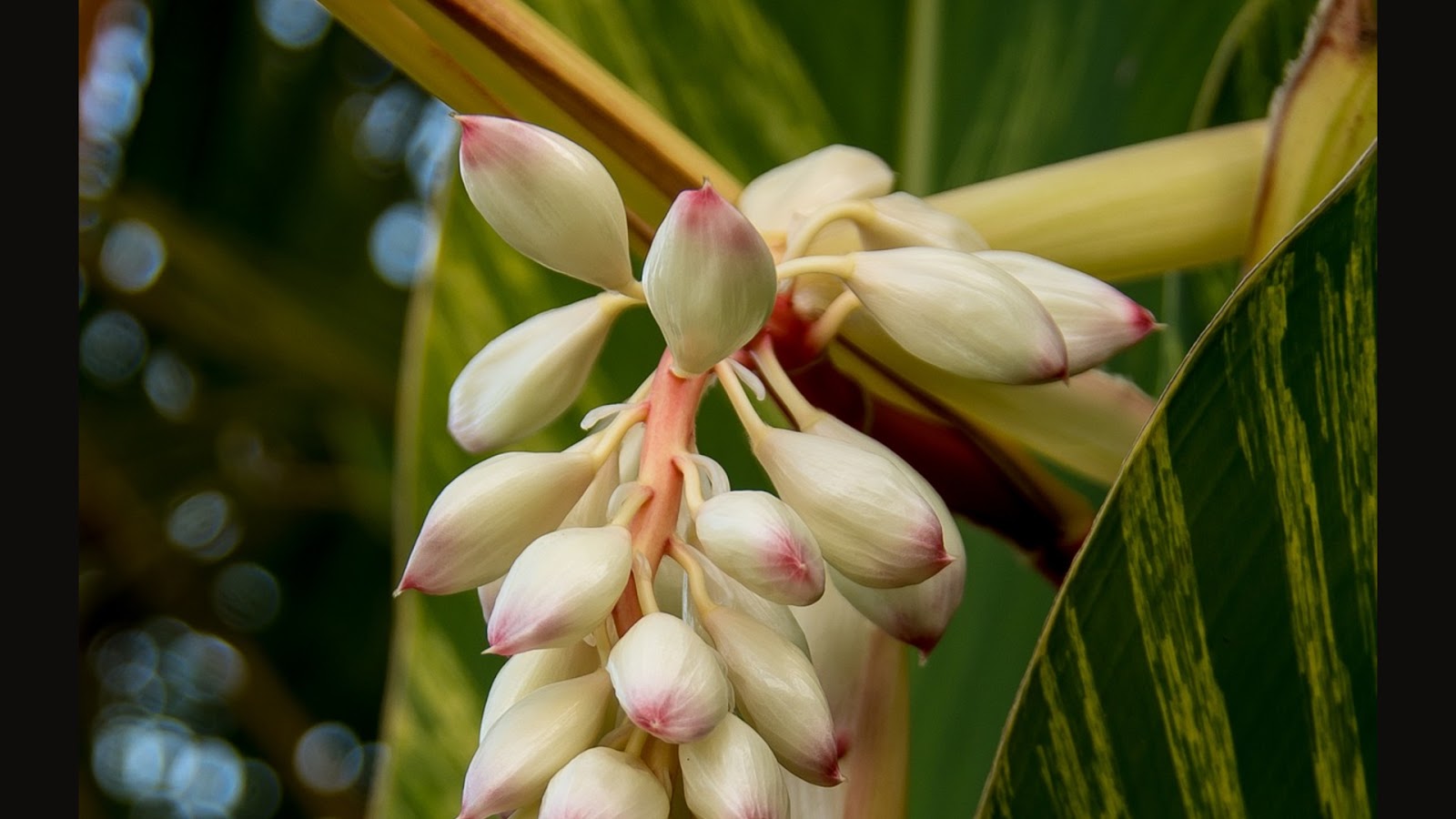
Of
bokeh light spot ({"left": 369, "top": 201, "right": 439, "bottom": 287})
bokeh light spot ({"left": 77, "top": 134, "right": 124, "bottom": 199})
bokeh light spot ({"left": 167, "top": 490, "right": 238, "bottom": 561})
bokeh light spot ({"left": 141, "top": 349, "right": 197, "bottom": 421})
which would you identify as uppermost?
bokeh light spot ({"left": 77, "top": 134, "right": 124, "bottom": 199})

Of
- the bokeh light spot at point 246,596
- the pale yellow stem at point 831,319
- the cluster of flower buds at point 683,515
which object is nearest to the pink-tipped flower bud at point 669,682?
the cluster of flower buds at point 683,515

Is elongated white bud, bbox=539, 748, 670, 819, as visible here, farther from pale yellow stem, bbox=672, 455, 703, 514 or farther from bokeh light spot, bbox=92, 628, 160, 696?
bokeh light spot, bbox=92, 628, 160, 696

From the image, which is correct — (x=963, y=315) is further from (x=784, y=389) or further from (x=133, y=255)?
(x=133, y=255)

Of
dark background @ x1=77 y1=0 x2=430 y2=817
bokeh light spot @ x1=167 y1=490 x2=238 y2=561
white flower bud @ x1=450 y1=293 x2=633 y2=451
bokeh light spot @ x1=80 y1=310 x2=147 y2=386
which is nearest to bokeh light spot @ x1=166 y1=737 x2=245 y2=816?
dark background @ x1=77 y1=0 x2=430 y2=817

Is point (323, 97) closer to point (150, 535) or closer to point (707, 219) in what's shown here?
point (150, 535)

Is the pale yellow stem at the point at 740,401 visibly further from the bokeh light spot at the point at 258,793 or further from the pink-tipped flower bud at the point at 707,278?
the bokeh light spot at the point at 258,793

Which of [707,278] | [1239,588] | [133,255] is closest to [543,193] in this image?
[707,278]
